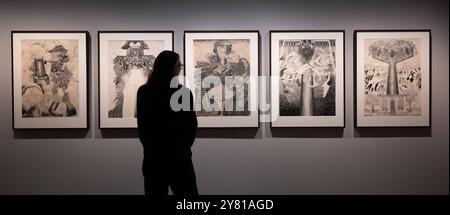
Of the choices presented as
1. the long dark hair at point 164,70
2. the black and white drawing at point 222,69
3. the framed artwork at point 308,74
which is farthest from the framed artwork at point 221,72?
the long dark hair at point 164,70

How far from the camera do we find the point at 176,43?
10.7ft

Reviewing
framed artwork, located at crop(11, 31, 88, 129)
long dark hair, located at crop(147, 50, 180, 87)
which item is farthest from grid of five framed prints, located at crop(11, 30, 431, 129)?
long dark hair, located at crop(147, 50, 180, 87)

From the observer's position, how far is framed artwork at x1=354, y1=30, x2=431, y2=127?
10.7 feet

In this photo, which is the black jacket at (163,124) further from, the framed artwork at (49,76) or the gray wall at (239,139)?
the framed artwork at (49,76)

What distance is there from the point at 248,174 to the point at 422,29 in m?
1.77

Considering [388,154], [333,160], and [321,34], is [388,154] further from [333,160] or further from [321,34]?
[321,34]

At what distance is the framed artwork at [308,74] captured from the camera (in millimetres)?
3238

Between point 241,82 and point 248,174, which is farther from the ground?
point 241,82

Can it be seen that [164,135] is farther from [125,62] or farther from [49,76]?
[49,76]

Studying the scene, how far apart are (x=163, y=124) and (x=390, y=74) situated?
1.93 meters

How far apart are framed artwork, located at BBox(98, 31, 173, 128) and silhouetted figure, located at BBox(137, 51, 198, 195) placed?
1018 millimetres

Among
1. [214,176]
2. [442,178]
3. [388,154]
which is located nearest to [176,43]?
[214,176]

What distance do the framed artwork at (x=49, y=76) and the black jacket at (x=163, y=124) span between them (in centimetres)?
121

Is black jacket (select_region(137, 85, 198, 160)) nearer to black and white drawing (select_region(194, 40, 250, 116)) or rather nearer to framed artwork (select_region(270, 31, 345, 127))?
black and white drawing (select_region(194, 40, 250, 116))
